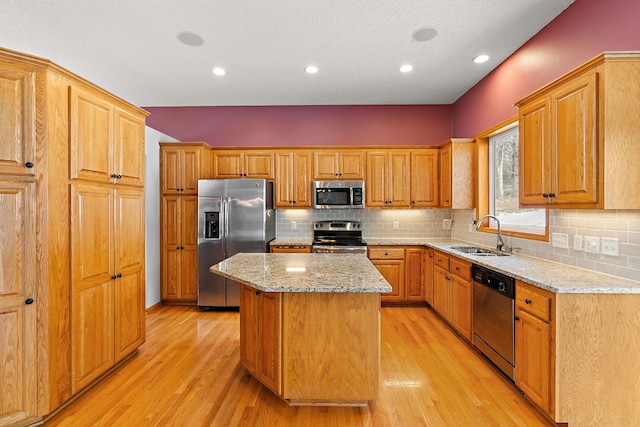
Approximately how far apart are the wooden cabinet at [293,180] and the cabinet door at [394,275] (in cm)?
139

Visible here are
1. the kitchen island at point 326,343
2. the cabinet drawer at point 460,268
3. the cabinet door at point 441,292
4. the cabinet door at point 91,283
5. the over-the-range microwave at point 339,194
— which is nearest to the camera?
the kitchen island at point 326,343

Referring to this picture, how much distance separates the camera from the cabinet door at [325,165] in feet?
15.1

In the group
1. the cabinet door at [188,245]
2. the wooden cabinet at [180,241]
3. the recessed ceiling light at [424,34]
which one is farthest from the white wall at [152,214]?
the recessed ceiling light at [424,34]

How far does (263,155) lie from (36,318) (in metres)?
3.23

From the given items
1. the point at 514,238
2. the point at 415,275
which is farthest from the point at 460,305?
the point at 415,275

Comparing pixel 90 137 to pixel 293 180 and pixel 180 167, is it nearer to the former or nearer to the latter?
pixel 180 167

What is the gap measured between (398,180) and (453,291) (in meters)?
1.83

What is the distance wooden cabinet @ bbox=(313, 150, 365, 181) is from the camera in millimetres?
4609

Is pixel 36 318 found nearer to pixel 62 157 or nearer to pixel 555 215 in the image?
pixel 62 157

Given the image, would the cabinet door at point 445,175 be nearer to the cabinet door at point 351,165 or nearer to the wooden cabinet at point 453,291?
the wooden cabinet at point 453,291

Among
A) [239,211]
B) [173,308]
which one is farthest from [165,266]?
[239,211]

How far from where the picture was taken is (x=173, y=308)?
4.32 metres

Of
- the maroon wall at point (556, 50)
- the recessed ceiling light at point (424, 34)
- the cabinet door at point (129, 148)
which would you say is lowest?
the cabinet door at point (129, 148)

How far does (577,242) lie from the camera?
7.81ft
